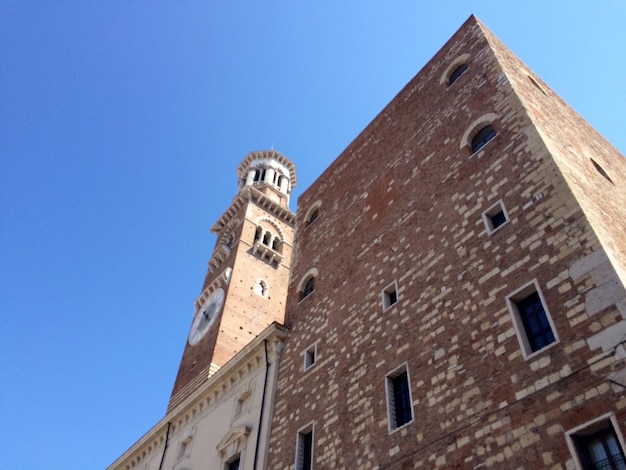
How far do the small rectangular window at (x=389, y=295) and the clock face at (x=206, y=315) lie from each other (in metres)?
16.6

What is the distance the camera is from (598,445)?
6.48m

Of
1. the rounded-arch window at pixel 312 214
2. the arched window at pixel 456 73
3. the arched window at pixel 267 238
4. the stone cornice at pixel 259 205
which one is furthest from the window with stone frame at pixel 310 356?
the stone cornice at pixel 259 205

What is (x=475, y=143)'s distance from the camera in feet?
38.4

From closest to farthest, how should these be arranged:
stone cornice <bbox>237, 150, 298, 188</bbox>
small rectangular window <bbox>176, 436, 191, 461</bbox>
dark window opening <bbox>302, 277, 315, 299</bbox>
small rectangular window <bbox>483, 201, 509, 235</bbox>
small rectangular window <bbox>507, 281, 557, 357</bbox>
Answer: small rectangular window <bbox>507, 281, 557, 357</bbox>
small rectangular window <bbox>483, 201, 509, 235</bbox>
dark window opening <bbox>302, 277, 315, 299</bbox>
small rectangular window <bbox>176, 436, 191, 461</bbox>
stone cornice <bbox>237, 150, 298, 188</bbox>

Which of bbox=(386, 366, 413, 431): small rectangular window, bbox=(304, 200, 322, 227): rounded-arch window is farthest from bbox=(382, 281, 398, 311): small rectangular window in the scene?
bbox=(304, 200, 322, 227): rounded-arch window

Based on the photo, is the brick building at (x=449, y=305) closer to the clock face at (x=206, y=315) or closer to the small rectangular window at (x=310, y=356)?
the small rectangular window at (x=310, y=356)

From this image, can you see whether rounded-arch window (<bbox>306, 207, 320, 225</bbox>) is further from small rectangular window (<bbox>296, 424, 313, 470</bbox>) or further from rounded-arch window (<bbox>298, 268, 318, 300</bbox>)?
small rectangular window (<bbox>296, 424, 313, 470</bbox>)

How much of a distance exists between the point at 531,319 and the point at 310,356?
6197mm

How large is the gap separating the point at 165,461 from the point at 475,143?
13061 mm

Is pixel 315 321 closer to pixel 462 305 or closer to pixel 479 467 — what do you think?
pixel 462 305

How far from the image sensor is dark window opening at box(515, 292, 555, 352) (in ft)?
25.7

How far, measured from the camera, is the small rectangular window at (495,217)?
970 centimetres

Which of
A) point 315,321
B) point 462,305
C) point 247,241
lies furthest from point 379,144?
point 247,241

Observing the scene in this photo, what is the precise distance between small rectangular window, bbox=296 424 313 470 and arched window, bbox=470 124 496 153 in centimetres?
667
